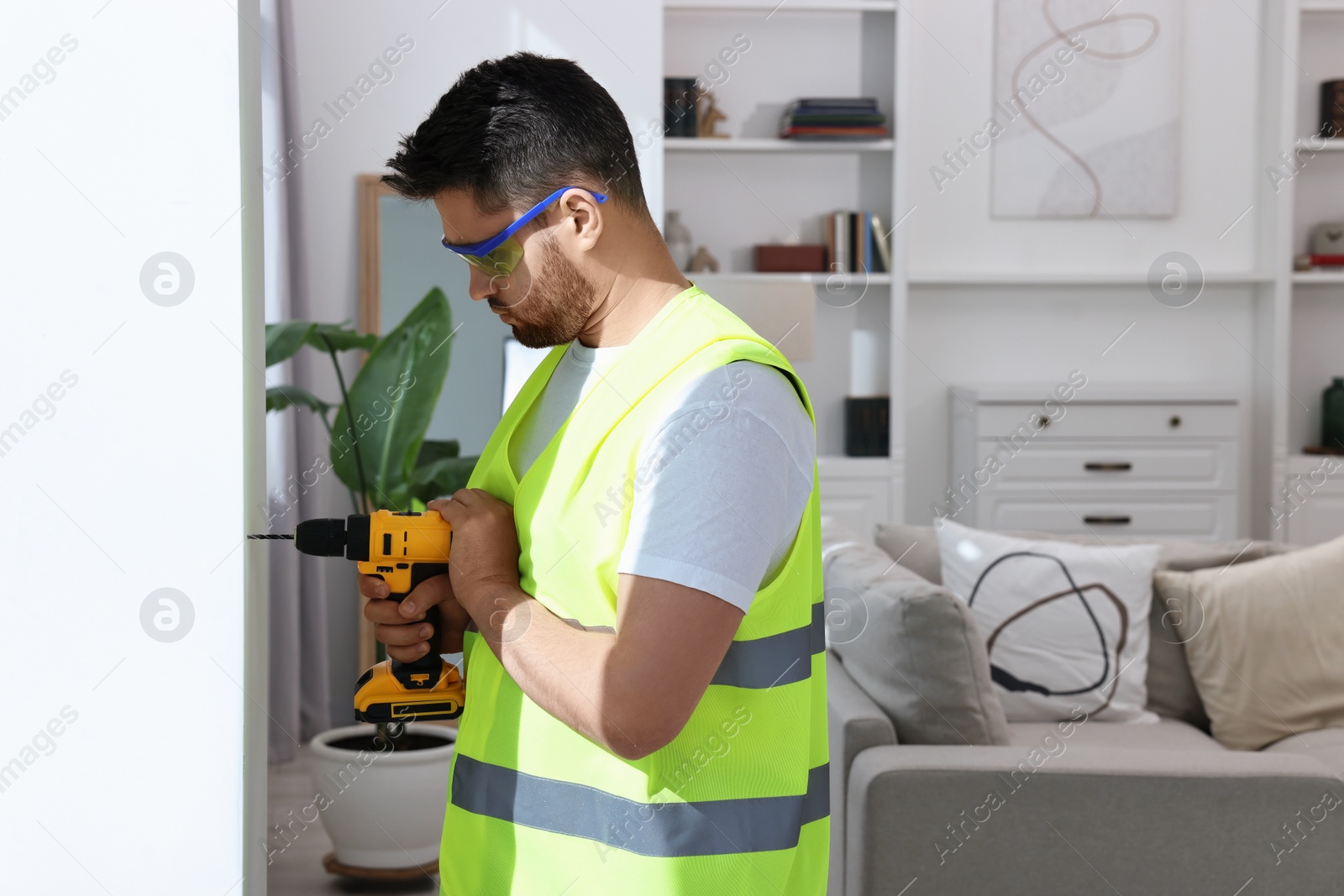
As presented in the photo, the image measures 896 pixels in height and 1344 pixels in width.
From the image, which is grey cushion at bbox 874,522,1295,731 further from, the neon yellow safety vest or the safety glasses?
the safety glasses

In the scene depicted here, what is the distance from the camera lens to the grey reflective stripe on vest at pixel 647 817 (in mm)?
925

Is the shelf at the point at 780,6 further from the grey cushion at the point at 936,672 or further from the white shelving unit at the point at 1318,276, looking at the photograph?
the grey cushion at the point at 936,672

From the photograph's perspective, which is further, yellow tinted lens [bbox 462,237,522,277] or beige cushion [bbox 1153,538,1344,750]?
beige cushion [bbox 1153,538,1344,750]

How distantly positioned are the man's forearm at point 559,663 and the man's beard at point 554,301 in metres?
0.24

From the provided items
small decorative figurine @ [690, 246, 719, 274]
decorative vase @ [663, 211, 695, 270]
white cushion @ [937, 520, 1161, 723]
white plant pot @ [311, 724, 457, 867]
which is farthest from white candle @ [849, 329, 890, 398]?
white plant pot @ [311, 724, 457, 867]

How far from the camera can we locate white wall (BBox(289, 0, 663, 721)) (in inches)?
161

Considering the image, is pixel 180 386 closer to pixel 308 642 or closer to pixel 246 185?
pixel 246 185

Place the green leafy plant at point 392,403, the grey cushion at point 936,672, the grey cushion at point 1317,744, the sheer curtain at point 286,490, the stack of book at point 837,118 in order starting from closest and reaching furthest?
the grey cushion at point 936,672
the grey cushion at point 1317,744
the green leafy plant at point 392,403
the sheer curtain at point 286,490
the stack of book at point 837,118

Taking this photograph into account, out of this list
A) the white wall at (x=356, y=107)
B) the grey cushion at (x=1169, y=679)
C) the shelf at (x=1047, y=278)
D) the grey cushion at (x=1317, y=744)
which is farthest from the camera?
the shelf at (x=1047, y=278)

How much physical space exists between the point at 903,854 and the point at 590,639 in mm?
1270

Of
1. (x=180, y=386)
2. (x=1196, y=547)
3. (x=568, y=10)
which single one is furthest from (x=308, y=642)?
(x=180, y=386)

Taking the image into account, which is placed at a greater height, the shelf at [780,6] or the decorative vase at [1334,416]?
the shelf at [780,6]

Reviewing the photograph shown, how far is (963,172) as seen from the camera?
487 centimetres

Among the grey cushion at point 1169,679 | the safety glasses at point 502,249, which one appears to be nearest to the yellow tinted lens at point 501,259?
the safety glasses at point 502,249
